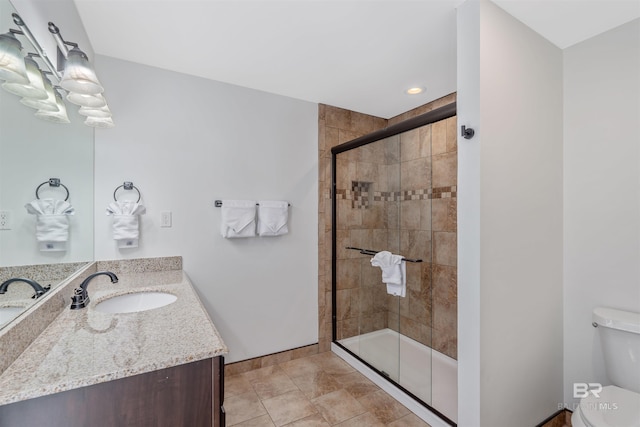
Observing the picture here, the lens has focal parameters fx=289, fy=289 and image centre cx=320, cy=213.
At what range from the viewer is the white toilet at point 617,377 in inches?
50.4

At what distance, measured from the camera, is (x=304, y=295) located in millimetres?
2727

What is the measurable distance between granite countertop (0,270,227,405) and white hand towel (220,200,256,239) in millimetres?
935

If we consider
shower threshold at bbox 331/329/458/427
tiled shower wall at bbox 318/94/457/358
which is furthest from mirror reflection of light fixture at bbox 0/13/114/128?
shower threshold at bbox 331/329/458/427

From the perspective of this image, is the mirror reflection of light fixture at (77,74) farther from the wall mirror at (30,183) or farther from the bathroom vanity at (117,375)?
the bathroom vanity at (117,375)

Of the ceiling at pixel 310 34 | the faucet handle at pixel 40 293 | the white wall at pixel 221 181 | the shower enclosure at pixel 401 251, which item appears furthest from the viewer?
the shower enclosure at pixel 401 251

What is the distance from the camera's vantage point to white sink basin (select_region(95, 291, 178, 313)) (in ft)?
5.23

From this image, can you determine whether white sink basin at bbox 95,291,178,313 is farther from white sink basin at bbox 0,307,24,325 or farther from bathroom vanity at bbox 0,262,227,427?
white sink basin at bbox 0,307,24,325

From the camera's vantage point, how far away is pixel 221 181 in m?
2.36

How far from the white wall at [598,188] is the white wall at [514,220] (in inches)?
3.0

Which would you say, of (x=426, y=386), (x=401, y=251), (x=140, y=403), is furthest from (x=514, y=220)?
(x=140, y=403)

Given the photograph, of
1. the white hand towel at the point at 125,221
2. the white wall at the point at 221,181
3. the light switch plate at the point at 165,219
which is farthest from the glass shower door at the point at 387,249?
the white hand towel at the point at 125,221

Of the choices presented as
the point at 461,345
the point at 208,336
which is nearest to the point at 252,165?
the point at 208,336

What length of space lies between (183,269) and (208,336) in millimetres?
1312

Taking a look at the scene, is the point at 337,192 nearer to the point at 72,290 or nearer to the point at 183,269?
the point at 183,269
